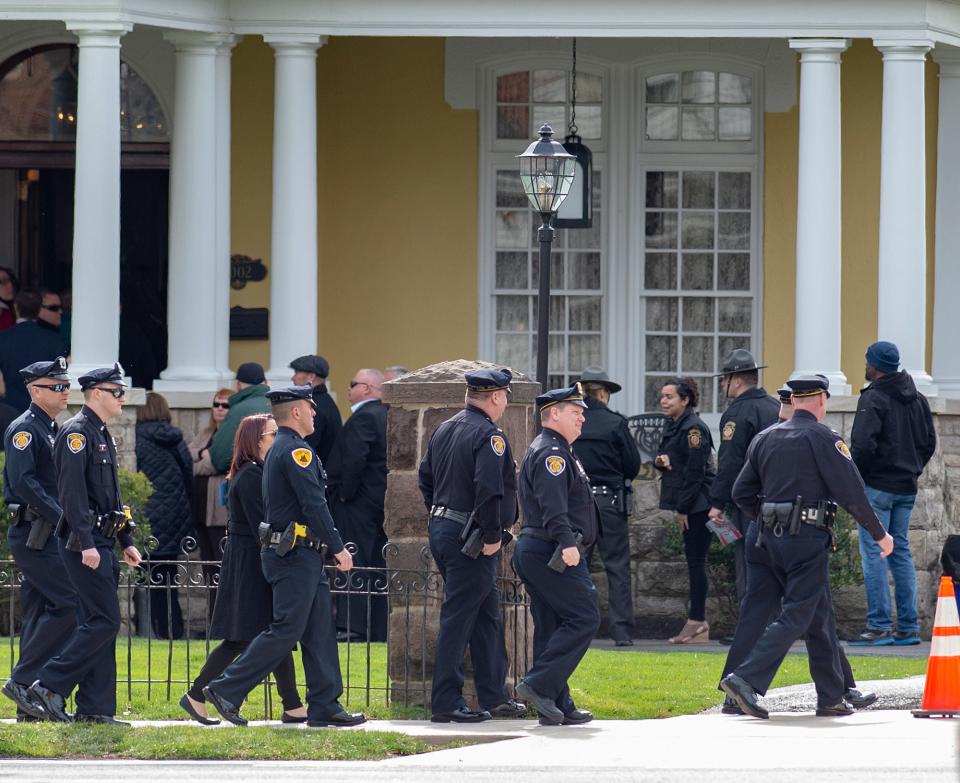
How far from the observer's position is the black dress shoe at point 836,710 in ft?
35.6

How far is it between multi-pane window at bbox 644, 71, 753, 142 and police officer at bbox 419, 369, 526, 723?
311 inches

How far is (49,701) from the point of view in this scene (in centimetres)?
1038

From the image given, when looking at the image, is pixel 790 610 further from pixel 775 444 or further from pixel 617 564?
pixel 617 564

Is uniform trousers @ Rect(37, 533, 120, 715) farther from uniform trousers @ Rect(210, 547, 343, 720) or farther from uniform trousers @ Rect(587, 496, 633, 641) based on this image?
uniform trousers @ Rect(587, 496, 633, 641)

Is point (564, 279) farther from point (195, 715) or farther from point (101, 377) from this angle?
point (195, 715)

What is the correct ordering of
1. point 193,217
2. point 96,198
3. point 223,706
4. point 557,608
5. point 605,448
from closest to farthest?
1. point 223,706
2. point 557,608
3. point 605,448
4. point 96,198
5. point 193,217

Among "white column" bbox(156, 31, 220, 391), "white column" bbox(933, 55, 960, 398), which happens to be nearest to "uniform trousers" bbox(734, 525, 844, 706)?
"white column" bbox(156, 31, 220, 391)

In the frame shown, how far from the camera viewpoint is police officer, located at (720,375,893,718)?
10.7m

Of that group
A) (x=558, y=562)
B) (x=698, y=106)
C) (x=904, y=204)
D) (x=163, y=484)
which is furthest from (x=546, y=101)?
(x=558, y=562)

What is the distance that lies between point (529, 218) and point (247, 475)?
26.2 feet

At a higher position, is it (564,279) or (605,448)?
(564,279)

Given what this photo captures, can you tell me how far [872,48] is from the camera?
1783 centimetres

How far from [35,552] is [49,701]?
2.49 feet

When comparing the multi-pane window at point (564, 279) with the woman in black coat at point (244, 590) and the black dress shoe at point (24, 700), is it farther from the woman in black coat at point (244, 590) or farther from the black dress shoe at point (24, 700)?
the black dress shoe at point (24, 700)
